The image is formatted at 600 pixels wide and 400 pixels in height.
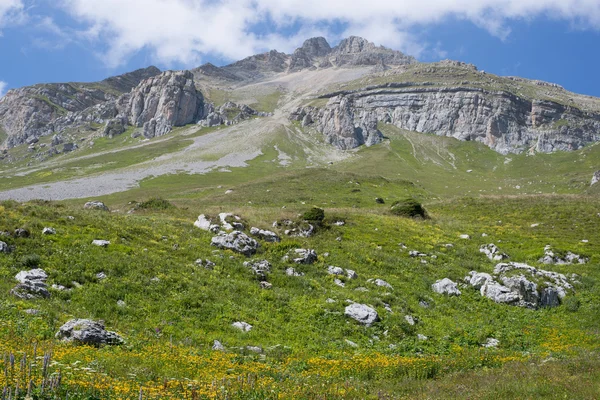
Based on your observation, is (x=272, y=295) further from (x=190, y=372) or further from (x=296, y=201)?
(x=296, y=201)

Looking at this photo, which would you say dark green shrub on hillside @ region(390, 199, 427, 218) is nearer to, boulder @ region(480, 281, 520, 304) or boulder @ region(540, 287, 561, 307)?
boulder @ region(480, 281, 520, 304)

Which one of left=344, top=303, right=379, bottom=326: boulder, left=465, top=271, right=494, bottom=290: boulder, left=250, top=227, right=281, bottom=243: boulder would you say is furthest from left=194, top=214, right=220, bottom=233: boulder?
left=465, top=271, right=494, bottom=290: boulder

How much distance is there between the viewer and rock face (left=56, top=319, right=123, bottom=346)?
39.0ft

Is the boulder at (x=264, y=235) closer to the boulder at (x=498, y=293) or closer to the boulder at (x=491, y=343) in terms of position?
the boulder at (x=498, y=293)

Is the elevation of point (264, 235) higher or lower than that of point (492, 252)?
higher

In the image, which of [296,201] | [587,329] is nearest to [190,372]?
[587,329]

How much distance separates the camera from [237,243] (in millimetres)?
25562

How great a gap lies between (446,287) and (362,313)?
871 cm

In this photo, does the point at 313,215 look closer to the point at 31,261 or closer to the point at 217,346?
the point at 217,346

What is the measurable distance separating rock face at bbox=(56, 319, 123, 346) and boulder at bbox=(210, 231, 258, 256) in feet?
41.9

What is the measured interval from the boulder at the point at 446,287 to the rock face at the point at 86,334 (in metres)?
18.9

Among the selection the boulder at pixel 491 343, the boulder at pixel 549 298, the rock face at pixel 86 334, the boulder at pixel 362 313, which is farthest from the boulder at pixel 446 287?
the rock face at pixel 86 334

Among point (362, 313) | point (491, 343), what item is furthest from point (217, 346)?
point (491, 343)

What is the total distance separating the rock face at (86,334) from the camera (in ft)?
39.0
